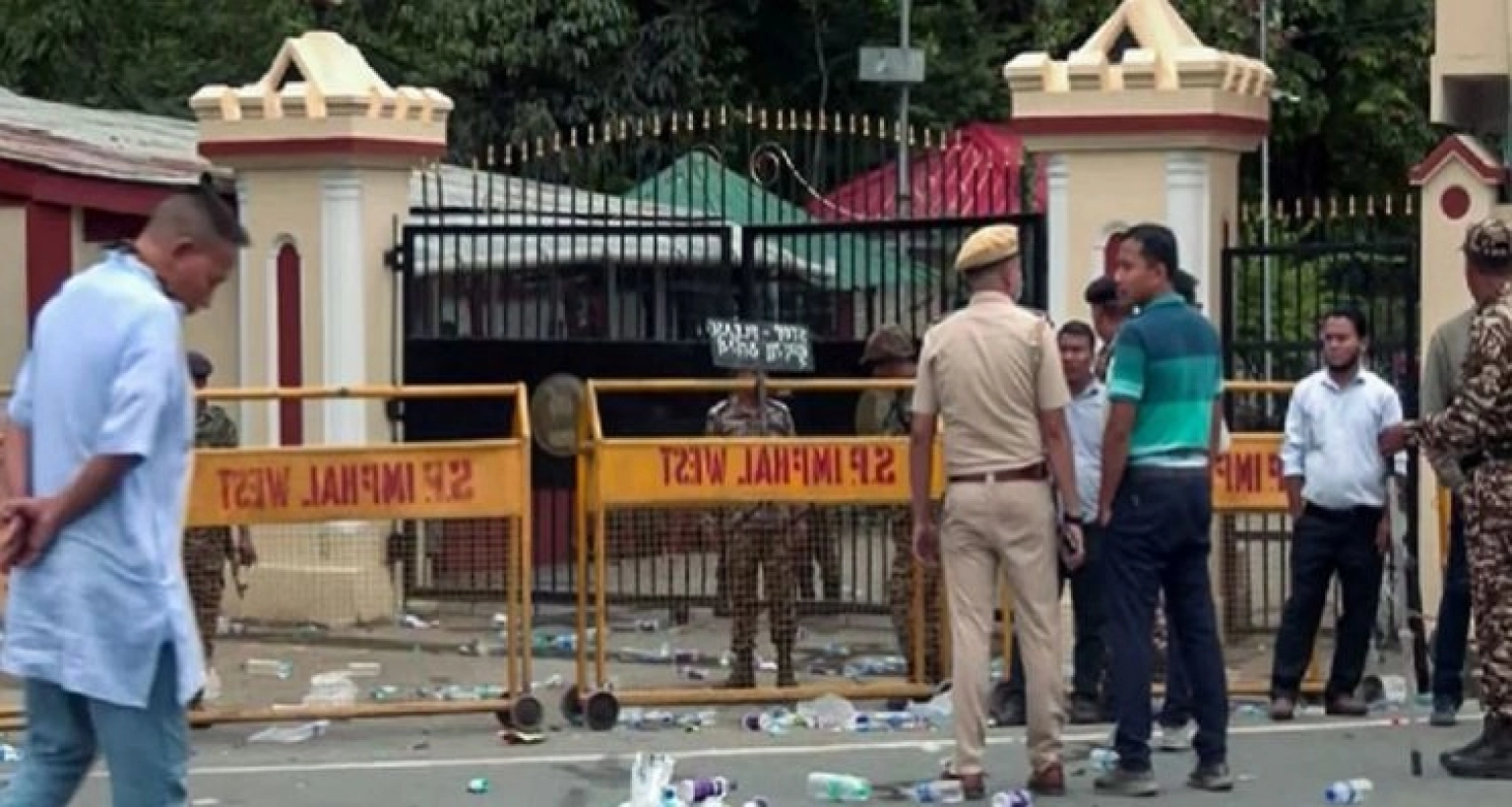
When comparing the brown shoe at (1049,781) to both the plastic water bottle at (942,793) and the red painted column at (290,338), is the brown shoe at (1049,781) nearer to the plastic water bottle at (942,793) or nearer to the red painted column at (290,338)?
the plastic water bottle at (942,793)

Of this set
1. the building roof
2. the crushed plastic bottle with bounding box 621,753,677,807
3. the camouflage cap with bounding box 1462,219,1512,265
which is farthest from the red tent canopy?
the crushed plastic bottle with bounding box 621,753,677,807

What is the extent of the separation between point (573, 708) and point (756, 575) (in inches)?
48.5

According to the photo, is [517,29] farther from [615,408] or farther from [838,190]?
[615,408]

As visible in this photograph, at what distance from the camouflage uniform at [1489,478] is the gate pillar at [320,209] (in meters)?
7.65

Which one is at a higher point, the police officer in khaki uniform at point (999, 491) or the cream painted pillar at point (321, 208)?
the cream painted pillar at point (321, 208)

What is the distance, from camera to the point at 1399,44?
109 ft

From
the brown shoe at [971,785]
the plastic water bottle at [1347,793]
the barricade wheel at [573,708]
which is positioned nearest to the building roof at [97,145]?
the barricade wheel at [573,708]

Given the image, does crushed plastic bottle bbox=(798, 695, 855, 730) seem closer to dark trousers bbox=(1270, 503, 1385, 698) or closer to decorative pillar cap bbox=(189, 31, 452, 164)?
dark trousers bbox=(1270, 503, 1385, 698)

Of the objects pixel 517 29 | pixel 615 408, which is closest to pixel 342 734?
pixel 615 408

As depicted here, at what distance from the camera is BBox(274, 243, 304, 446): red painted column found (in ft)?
55.9

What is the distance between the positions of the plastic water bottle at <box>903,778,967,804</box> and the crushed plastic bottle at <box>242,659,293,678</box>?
4662 millimetres

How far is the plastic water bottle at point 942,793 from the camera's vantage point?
33.9 feet

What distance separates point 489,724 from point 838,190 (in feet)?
29.6

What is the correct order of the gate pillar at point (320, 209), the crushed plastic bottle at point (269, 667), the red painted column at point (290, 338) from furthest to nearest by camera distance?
the red painted column at point (290, 338) → the gate pillar at point (320, 209) → the crushed plastic bottle at point (269, 667)
